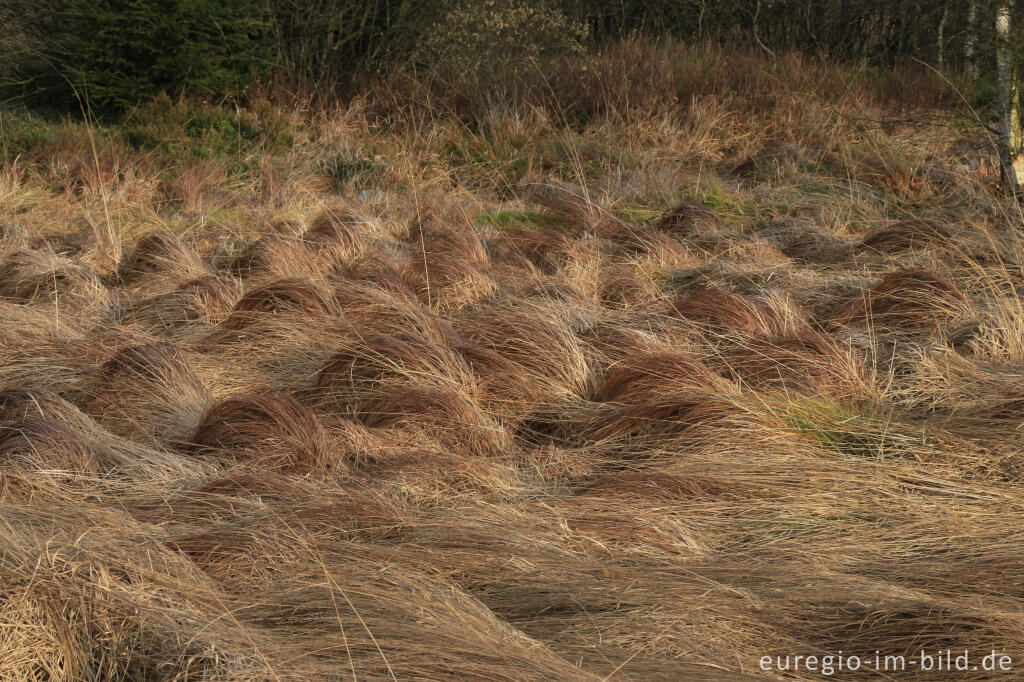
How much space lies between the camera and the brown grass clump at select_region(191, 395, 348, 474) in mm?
3578

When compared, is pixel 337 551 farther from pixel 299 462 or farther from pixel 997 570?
pixel 997 570

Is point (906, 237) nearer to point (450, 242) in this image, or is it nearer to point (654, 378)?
point (450, 242)

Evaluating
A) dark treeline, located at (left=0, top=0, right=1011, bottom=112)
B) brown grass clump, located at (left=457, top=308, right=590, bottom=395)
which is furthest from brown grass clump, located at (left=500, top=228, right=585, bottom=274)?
dark treeline, located at (left=0, top=0, right=1011, bottom=112)

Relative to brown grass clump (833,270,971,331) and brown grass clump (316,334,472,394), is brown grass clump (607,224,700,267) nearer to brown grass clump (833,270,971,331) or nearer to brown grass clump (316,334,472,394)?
brown grass clump (833,270,971,331)

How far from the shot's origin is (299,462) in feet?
11.7

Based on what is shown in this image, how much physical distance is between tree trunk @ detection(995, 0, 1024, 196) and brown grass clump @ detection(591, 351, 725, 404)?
15.5ft

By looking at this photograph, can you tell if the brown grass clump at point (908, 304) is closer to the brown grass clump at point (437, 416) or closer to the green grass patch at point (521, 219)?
the brown grass clump at point (437, 416)

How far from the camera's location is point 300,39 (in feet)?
43.3

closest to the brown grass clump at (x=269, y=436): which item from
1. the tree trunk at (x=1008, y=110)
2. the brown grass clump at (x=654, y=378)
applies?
the brown grass clump at (x=654, y=378)

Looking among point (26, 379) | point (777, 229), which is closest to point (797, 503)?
point (26, 379)

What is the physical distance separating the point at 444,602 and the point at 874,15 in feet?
49.8

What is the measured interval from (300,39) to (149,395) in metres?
9.89

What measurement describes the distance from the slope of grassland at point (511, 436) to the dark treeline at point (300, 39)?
367cm

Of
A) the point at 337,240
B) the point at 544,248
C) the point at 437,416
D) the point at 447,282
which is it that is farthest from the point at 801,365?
the point at 337,240
